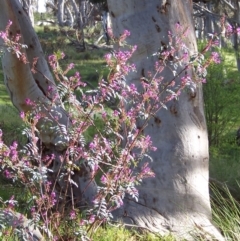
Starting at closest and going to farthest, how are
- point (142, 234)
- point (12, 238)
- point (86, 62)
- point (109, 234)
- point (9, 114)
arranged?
1. point (12, 238)
2. point (109, 234)
3. point (142, 234)
4. point (9, 114)
5. point (86, 62)

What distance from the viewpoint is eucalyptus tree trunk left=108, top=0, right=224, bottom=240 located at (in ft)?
16.7

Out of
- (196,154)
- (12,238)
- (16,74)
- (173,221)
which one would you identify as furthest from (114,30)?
(12,238)

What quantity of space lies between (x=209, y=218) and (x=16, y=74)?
2092mm

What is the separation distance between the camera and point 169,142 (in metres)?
5.11

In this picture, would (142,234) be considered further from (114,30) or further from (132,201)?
(114,30)

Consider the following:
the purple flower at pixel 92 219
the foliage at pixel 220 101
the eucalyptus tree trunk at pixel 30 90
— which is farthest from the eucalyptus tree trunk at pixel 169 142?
the foliage at pixel 220 101

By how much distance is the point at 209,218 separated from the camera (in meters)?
5.12

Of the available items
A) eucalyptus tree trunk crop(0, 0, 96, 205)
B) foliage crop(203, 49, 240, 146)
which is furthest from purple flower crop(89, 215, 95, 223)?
foliage crop(203, 49, 240, 146)

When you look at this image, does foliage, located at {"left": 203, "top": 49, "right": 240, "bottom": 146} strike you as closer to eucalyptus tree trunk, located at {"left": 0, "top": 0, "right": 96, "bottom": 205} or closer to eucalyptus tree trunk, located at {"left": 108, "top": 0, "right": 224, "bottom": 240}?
eucalyptus tree trunk, located at {"left": 0, "top": 0, "right": 96, "bottom": 205}

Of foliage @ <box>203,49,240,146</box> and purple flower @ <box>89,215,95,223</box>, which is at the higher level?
purple flower @ <box>89,215,95,223</box>

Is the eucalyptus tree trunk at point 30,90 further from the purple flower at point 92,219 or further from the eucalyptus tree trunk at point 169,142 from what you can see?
the purple flower at point 92,219

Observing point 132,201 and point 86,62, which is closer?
point 132,201

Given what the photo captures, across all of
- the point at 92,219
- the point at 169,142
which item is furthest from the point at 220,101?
the point at 92,219

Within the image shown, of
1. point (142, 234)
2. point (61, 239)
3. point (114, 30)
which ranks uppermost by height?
point (114, 30)
